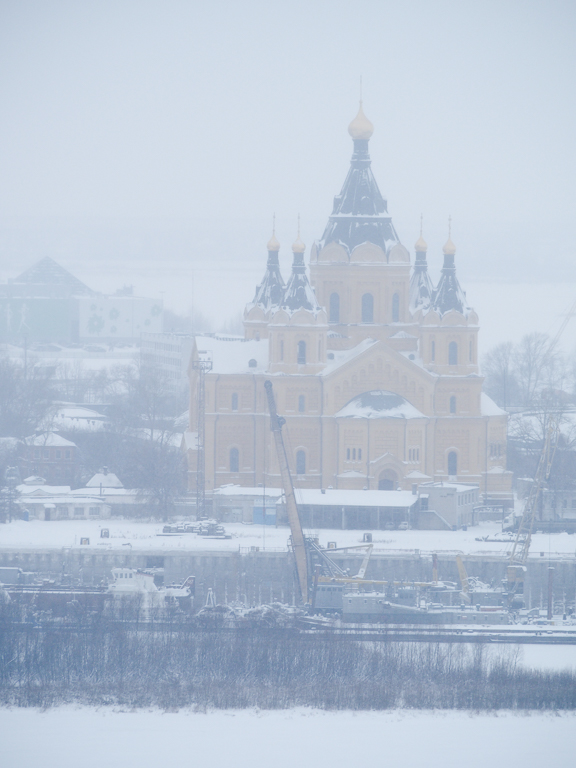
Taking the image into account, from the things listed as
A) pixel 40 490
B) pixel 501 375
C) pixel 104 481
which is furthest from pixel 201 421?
pixel 501 375

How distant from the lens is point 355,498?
69062 mm

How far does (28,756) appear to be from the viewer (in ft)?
148

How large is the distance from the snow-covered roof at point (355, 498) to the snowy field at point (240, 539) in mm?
1115

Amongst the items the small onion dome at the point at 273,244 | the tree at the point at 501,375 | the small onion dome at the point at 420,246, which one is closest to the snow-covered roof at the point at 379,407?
the small onion dome at the point at 420,246

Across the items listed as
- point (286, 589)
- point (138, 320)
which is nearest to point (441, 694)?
point (286, 589)

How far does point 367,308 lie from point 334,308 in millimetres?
1204

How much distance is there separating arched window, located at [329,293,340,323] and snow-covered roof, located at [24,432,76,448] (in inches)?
478

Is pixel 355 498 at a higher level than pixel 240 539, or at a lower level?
higher

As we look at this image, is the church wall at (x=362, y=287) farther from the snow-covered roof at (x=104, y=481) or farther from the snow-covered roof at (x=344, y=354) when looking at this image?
the snow-covered roof at (x=104, y=481)

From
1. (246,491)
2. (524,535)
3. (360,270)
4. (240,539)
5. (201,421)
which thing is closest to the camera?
(524,535)

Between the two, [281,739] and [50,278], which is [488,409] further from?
[50,278]

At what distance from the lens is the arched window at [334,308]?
75.5m

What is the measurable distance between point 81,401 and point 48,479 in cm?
3030

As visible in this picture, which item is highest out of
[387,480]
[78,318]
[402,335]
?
[78,318]
